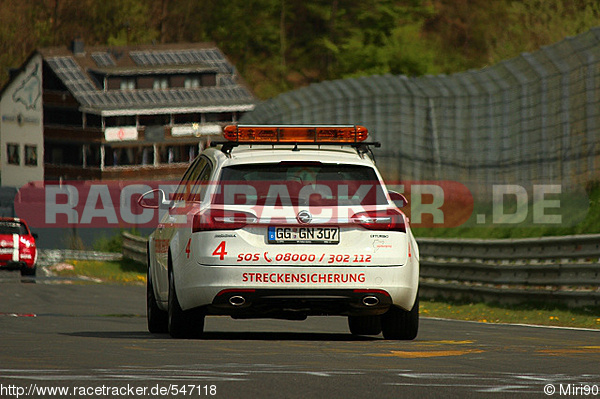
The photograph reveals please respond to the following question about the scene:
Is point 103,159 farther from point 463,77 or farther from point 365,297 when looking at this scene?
point 365,297

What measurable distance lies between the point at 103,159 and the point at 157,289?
9143cm

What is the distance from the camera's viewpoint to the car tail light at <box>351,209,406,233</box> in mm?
10969

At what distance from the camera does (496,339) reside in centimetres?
1259

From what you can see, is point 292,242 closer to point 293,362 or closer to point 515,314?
point 293,362

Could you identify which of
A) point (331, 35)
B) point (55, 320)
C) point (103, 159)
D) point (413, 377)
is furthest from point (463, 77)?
point (331, 35)

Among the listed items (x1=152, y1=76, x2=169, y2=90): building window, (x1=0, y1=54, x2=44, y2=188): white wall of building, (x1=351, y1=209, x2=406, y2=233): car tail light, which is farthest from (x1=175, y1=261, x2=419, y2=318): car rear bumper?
(x1=0, y1=54, x2=44, y2=188): white wall of building

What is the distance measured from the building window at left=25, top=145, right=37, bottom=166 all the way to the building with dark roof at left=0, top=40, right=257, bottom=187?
3.1 inches

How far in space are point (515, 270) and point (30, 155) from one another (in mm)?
93051

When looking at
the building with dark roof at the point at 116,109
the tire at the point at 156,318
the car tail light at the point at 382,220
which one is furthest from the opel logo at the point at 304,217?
the building with dark roof at the point at 116,109

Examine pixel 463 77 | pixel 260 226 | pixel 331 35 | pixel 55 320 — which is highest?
pixel 331 35

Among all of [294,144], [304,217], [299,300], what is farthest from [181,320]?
[294,144]

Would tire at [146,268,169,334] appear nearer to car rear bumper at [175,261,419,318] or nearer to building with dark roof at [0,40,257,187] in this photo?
car rear bumper at [175,261,419,318]

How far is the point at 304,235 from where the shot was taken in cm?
1092

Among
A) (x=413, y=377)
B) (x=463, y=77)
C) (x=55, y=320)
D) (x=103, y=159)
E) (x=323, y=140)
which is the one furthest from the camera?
(x=103, y=159)
